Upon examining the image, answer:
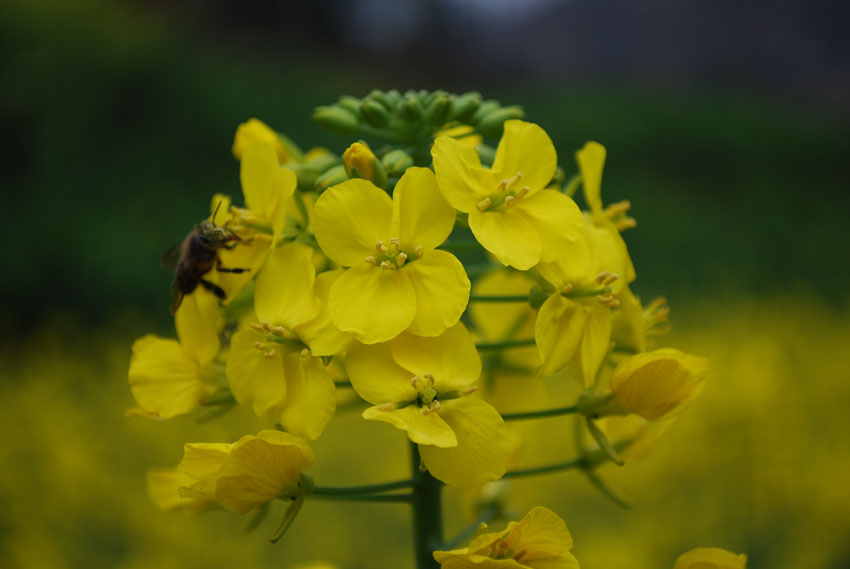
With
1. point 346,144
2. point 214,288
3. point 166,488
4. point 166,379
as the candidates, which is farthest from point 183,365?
point 346,144

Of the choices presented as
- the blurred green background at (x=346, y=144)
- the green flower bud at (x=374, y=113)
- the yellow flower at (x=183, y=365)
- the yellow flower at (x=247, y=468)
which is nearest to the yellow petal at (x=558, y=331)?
the yellow flower at (x=247, y=468)

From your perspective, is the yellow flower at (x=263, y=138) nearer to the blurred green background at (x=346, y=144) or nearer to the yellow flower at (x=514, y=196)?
the yellow flower at (x=514, y=196)

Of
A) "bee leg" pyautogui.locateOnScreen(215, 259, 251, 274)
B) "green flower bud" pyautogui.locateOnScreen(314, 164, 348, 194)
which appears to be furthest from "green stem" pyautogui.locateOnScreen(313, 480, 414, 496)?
"green flower bud" pyautogui.locateOnScreen(314, 164, 348, 194)

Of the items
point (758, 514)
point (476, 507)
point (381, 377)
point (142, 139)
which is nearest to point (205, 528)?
point (476, 507)

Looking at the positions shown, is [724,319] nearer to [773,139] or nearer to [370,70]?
[773,139]

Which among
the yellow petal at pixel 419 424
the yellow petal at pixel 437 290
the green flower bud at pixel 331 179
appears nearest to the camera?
the yellow petal at pixel 419 424
